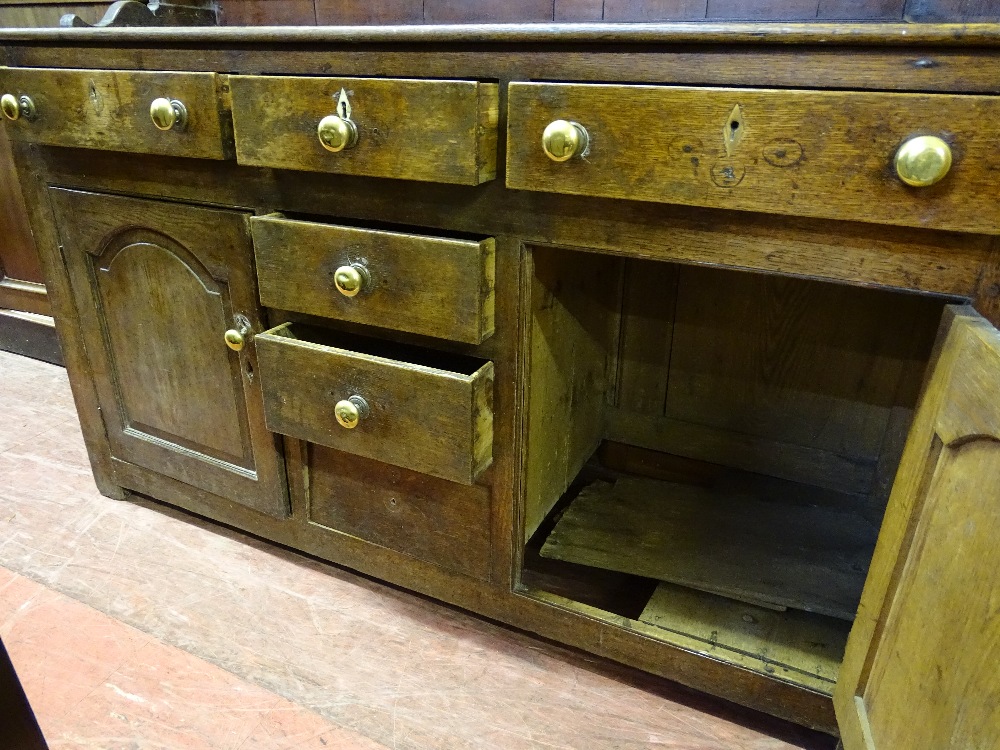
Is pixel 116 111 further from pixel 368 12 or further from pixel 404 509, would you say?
pixel 404 509

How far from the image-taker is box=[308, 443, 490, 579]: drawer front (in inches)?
36.5

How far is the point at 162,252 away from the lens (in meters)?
1.01

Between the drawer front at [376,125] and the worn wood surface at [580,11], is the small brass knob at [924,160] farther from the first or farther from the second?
the worn wood surface at [580,11]

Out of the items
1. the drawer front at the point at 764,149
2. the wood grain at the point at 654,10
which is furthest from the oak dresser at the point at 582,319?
the wood grain at the point at 654,10

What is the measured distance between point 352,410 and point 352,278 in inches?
6.4

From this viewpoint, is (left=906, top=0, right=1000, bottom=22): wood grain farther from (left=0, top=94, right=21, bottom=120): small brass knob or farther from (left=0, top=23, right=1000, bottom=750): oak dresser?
(left=0, top=94, right=21, bottom=120): small brass knob

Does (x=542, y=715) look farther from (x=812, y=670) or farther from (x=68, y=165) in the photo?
(x=68, y=165)

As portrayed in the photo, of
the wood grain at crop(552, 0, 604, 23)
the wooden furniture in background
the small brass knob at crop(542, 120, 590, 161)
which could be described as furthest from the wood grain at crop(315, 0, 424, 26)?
the small brass knob at crop(542, 120, 590, 161)

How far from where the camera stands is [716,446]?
129cm

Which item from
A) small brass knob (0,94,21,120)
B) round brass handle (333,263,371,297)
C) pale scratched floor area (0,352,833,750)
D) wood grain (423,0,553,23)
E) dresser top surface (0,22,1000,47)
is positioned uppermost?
wood grain (423,0,553,23)

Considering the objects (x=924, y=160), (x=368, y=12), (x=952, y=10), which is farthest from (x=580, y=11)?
(x=924, y=160)

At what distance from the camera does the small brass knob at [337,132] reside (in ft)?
2.45

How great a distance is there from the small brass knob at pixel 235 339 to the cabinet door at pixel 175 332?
0.03 feet

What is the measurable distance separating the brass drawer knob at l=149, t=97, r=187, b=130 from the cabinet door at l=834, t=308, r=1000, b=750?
2.93 ft
